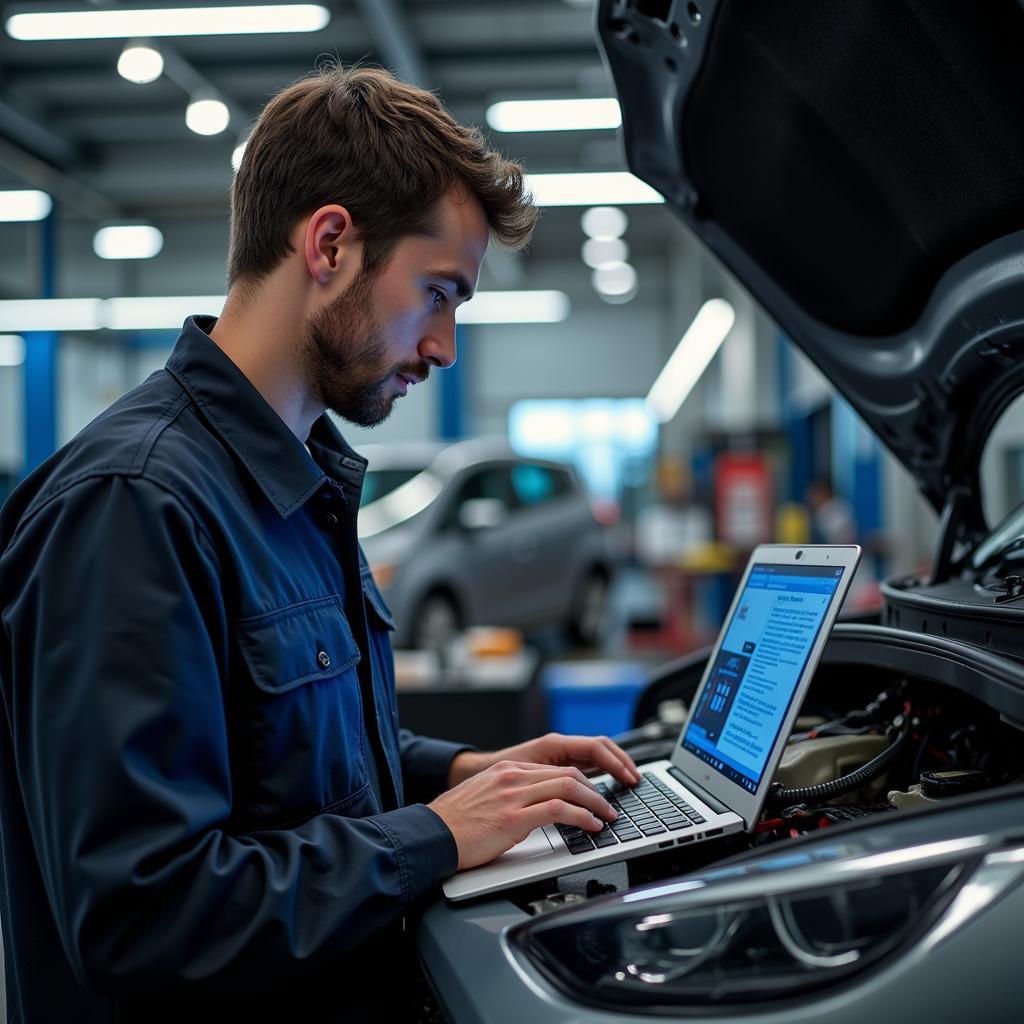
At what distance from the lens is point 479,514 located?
292 inches

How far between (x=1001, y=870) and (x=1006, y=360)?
0.98 meters

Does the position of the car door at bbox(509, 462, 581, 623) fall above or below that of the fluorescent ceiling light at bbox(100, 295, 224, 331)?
below

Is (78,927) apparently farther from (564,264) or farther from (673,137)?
(564,264)

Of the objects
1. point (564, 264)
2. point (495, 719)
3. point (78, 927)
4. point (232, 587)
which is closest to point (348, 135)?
point (232, 587)

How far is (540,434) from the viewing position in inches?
709

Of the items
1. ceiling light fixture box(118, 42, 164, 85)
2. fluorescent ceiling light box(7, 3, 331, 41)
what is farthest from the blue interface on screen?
ceiling light fixture box(118, 42, 164, 85)

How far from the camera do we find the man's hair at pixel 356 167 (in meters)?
1.25

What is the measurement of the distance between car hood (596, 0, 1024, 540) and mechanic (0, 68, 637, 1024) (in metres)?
0.37

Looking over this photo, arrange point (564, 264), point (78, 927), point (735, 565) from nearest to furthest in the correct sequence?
point (78, 927)
point (735, 565)
point (564, 264)

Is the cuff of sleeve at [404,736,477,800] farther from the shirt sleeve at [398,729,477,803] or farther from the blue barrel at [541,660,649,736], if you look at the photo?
the blue barrel at [541,660,649,736]

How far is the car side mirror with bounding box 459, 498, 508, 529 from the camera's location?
7.36m

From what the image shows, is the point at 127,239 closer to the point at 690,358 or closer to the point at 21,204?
the point at 21,204

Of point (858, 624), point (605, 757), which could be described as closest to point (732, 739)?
point (605, 757)

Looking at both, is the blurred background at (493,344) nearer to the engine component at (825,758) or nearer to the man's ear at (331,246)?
the man's ear at (331,246)
